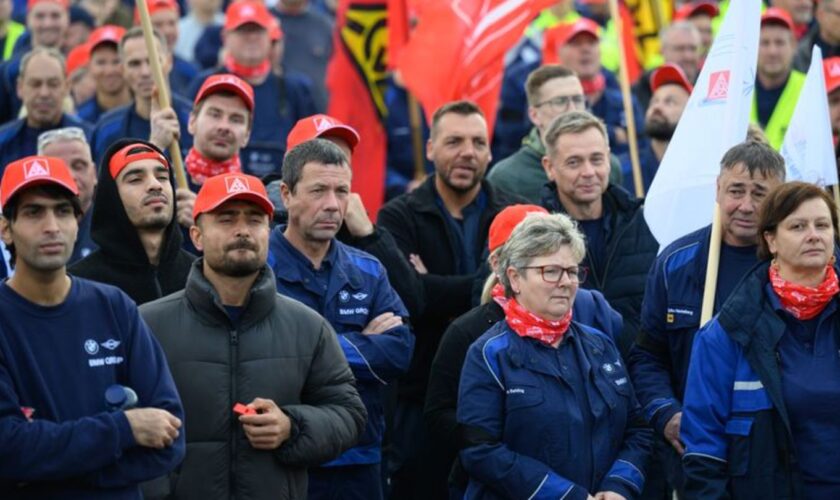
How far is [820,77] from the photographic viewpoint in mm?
10000

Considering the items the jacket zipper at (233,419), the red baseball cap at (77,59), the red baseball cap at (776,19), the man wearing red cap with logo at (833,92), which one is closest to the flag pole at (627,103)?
the man wearing red cap with logo at (833,92)

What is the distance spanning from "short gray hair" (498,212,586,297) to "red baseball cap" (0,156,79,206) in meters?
2.11

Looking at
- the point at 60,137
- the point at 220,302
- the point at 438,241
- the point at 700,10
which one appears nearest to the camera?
the point at 220,302

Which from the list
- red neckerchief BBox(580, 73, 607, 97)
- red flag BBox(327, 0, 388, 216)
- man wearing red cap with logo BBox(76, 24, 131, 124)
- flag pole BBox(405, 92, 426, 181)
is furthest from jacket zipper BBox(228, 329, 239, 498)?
flag pole BBox(405, 92, 426, 181)

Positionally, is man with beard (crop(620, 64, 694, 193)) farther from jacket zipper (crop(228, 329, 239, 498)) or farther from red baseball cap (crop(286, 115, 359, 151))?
jacket zipper (crop(228, 329, 239, 498))

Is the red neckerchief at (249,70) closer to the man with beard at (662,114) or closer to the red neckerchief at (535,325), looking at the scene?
the man with beard at (662,114)

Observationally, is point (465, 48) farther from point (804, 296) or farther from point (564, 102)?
point (804, 296)

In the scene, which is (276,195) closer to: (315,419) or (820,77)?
(315,419)

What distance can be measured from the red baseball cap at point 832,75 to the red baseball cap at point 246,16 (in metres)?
4.70

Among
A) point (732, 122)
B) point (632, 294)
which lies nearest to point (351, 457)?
point (632, 294)

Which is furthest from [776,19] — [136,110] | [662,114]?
[136,110]

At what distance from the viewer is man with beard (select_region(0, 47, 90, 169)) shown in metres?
12.5

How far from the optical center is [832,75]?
40.1 feet

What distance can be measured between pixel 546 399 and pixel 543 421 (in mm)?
99
